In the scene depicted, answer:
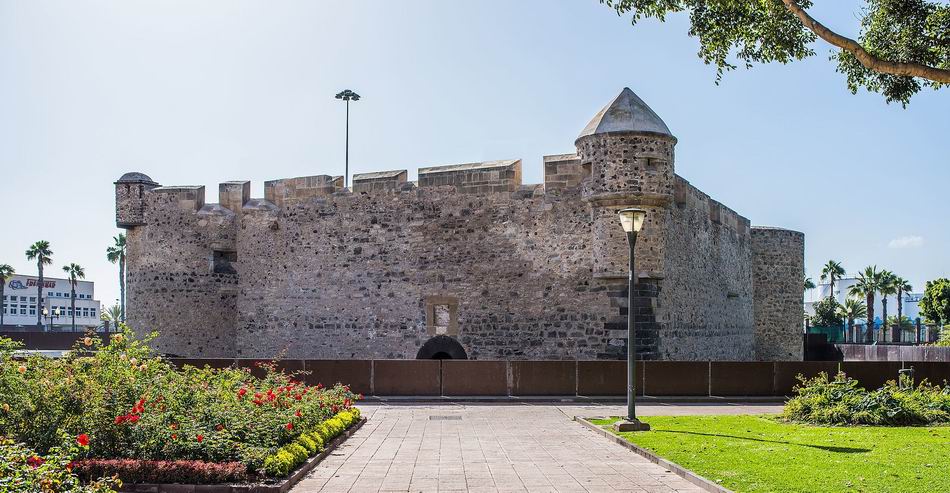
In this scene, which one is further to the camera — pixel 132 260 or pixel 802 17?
pixel 132 260

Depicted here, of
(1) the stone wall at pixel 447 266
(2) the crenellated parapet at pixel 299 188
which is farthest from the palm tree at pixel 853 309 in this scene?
(2) the crenellated parapet at pixel 299 188

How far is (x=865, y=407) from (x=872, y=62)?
5652mm

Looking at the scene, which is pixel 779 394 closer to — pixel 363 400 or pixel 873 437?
pixel 873 437

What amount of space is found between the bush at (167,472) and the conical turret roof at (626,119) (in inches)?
565

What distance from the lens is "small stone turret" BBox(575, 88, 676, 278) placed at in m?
21.4

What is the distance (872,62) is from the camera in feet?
39.1

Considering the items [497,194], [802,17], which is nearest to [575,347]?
[497,194]

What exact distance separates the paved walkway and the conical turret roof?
7.30 meters

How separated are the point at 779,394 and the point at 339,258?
11904 millimetres

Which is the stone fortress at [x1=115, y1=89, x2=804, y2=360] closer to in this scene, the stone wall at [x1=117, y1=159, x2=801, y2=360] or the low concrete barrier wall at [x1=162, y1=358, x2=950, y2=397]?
the stone wall at [x1=117, y1=159, x2=801, y2=360]

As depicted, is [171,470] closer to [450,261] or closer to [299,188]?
[450,261]

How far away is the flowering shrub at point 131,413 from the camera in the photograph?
385 inches

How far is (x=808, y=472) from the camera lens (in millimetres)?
9562

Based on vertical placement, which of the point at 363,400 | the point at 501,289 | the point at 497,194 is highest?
the point at 497,194
